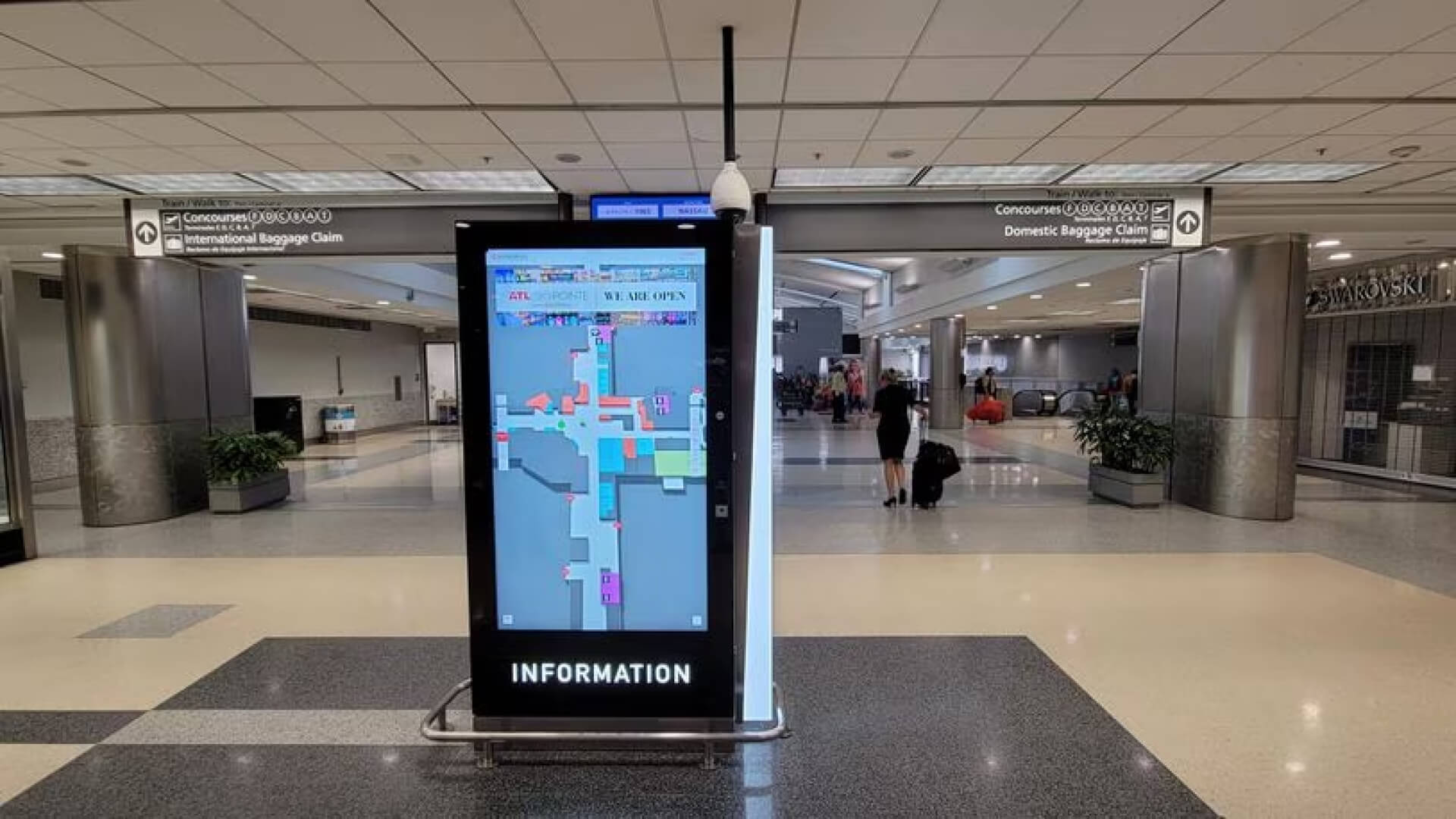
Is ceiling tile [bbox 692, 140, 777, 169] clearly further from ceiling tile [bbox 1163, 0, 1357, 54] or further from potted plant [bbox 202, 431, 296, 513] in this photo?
potted plant [bbox 202, 431, 296, 513]

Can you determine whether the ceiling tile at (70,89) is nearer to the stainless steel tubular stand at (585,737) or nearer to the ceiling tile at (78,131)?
the ceiling tile at (78,131)

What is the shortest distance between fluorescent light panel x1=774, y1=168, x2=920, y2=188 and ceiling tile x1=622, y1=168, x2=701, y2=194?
2.53 ft

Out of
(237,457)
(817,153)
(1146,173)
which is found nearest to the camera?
(817,153)

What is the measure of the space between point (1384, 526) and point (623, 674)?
27.4ft

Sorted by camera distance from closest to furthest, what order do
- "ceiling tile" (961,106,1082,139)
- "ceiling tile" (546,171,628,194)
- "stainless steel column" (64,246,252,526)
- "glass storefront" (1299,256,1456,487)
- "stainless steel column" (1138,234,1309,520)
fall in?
"ceiling tile" (961,106,1082,139), "ceiling tile" (546,171,628,194), "stainless steel column" (1138,234,1309,520), "stainless steel column" (64,246,252,526), "glass storefront" (1299,256,1456,487)

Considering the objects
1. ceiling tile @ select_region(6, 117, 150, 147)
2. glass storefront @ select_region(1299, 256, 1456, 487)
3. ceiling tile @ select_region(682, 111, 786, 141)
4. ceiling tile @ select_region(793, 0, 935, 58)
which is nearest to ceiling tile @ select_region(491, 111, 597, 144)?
ceiling tile @ select_region(682, 111, 786, 141)

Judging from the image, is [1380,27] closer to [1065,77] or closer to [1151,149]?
[1065,77]

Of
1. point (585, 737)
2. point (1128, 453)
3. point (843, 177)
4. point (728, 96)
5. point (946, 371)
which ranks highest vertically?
point (843, 177)

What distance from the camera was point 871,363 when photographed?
29.9 m

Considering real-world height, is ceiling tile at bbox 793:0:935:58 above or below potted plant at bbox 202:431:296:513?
above

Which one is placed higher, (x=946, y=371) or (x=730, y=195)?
(x=730, y=195)

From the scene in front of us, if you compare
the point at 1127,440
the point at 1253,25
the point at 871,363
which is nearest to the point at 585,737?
the point at 1253,25

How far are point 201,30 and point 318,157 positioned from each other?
82.7 inches

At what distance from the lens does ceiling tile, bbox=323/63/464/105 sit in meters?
3.94
